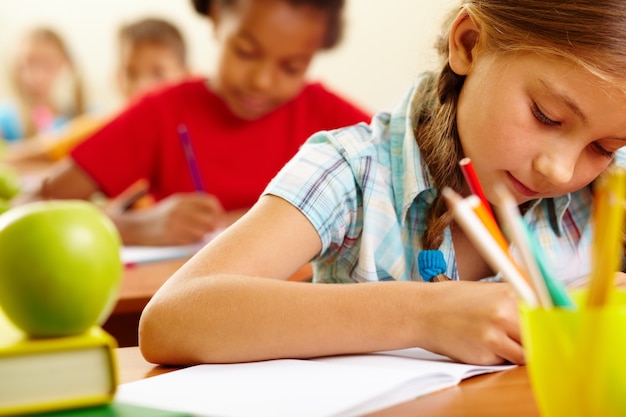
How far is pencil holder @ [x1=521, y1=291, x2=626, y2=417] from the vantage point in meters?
0.45

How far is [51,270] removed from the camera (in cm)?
54

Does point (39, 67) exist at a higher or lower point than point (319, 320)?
lower

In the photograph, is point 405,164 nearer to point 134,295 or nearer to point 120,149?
point 134,295

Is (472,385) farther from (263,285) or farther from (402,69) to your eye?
(402,69)

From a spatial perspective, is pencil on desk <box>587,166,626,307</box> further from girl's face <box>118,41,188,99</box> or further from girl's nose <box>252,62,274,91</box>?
girl's face <box>118,41,188,99</box>

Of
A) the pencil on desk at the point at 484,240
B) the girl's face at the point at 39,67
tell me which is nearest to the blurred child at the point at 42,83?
the girl's face at the point at 39,67

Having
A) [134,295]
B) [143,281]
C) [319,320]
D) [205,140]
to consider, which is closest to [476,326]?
[319,320]

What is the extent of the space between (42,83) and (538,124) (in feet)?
15.3

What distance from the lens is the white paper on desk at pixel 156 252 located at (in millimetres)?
1492

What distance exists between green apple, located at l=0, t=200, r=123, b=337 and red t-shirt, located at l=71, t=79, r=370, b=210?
1385 millimetres

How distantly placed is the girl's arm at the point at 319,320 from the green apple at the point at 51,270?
0.60ft

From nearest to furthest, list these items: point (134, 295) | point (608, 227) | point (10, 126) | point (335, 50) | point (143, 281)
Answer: point (608, 227), point (134, 295), point (143, 281), point (335, 50), point (10, 126)

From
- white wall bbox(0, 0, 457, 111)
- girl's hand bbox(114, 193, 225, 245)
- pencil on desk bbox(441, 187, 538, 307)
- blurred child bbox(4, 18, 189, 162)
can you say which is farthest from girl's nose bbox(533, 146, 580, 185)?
blurred child bbox(4, 18, 189, 162)

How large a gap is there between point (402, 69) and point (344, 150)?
1.88m
